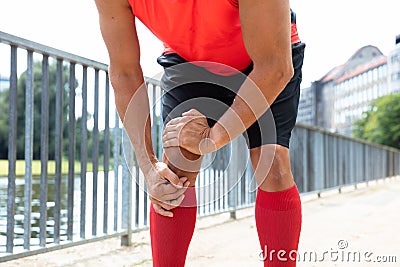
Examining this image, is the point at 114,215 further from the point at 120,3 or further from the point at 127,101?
the point at 120,3

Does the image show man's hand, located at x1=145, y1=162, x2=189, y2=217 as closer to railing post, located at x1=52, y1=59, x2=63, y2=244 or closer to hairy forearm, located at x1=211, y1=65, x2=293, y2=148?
hairy forearm, located at x1=211, y1=65, x2=293, y2=148

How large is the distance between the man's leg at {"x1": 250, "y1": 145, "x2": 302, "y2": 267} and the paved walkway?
2.62ft

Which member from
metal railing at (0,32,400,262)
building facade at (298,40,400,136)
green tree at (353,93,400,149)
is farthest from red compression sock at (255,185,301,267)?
green tree at (353,93,400,149)

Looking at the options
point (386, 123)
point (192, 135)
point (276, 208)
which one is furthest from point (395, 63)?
point (386, 123)

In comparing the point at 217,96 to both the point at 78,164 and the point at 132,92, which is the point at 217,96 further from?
the point at 78,164

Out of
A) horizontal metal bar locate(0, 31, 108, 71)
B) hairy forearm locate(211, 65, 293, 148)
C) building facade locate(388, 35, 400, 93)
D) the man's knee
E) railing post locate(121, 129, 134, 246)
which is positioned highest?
building facade locate(388, 35, 400, 93)

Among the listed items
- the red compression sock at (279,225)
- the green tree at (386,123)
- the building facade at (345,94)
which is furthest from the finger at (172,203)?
A: the green tree at (386,123)

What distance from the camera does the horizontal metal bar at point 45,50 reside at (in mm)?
1769

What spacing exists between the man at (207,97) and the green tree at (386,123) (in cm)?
3325

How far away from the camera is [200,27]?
1.00m

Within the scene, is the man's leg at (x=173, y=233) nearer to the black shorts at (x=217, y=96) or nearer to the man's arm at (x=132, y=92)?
the man's arm at (x=132, y=92)

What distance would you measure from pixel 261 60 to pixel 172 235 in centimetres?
43

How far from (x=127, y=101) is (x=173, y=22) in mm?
220

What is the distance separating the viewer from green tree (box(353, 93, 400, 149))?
32531mm
